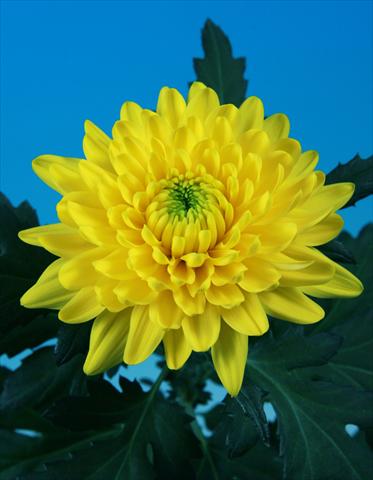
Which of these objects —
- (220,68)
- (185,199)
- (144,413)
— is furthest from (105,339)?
(220,68)

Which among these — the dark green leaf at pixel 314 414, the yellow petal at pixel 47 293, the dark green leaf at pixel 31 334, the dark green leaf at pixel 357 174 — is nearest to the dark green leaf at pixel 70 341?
the yellow petal at pixel 47 293

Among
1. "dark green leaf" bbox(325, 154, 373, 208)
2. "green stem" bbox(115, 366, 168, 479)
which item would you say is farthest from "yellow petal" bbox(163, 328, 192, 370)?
"dark green leaf" bbox(325, 154, 373, 208)

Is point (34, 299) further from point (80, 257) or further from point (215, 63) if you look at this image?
point (215, 63)

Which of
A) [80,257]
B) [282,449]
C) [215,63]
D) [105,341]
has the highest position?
[215,63]

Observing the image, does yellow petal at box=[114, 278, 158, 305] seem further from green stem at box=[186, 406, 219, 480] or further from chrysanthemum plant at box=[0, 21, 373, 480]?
green stem at box=[186, 406, 219, 480]

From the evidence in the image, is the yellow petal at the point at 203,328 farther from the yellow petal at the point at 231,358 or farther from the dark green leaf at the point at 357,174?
the dark green leaf at the point at 357,174

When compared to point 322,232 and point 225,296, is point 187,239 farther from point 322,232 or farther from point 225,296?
point 322,232

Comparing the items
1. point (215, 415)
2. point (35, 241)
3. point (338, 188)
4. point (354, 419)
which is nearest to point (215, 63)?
point (338, 188)
